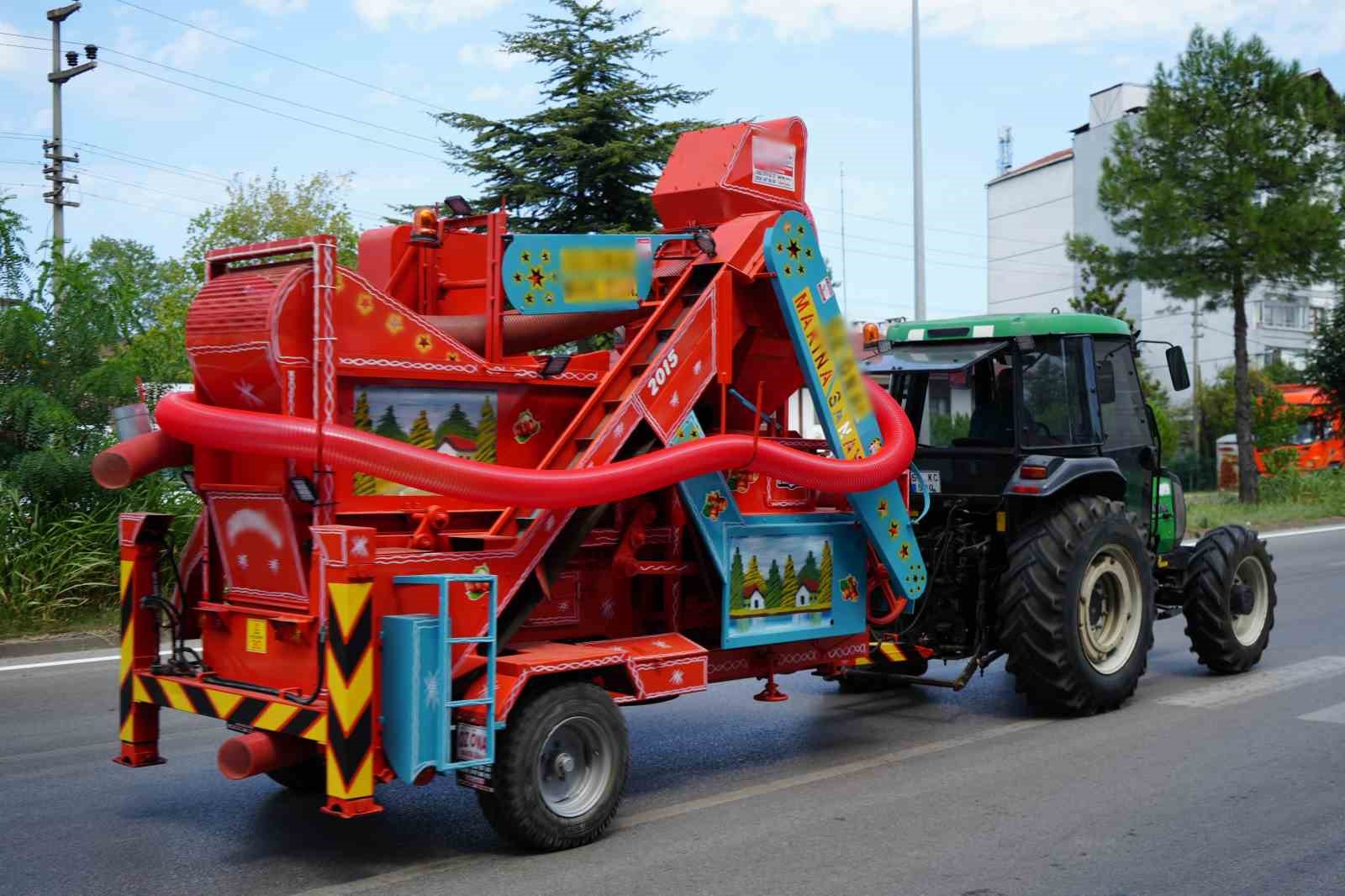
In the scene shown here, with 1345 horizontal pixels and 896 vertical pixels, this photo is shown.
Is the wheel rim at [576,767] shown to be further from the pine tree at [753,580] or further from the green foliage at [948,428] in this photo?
the green foliage at [948,428]

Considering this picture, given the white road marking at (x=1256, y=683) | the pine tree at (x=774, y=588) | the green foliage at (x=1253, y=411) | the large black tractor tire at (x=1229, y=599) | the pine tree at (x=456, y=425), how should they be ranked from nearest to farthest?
the pine tree at (x=456, y=425) → the pine tree at (x=774, y=588) → the white road marking at (x=1256, y=683) → the large black tractor tire at (x=1229, y=599) → the green foliage at (x=1253, y=411)

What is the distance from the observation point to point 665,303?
6.60 m

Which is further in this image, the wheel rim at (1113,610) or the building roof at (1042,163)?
the building roof at (1042,163)

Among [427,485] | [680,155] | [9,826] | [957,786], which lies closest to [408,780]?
[427,485]

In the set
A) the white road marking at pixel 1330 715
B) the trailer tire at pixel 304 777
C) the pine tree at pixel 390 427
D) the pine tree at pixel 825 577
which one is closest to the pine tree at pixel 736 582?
the pine tree at pixel 825 577

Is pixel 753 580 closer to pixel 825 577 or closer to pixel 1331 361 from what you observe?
pixel 825 577

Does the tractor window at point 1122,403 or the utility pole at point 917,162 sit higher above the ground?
the utility pole at point 917,162

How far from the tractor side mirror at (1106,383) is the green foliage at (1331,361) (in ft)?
86.7

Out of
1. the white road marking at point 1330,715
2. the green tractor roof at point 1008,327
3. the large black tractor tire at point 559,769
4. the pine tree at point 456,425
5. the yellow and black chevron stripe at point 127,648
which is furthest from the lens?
the green tractor roof at point 1008,327

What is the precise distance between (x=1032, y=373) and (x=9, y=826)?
652 cm

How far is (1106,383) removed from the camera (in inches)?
362

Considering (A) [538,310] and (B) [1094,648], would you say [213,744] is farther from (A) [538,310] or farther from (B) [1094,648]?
(B) [1094,648]

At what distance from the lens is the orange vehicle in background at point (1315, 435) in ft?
110

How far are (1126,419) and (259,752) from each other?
21.1ft
